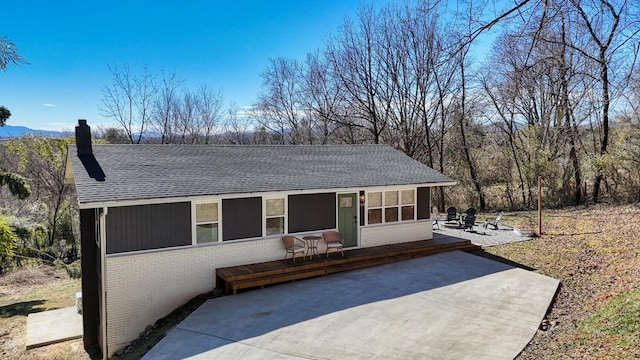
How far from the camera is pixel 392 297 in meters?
9.10

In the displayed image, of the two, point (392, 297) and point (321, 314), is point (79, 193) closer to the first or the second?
point (321, 314)

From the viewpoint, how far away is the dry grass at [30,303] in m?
9.37

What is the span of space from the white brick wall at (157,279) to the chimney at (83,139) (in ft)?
12.0

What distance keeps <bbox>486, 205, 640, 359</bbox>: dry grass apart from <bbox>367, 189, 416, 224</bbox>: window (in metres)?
3.10

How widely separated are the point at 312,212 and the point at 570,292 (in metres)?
6.74

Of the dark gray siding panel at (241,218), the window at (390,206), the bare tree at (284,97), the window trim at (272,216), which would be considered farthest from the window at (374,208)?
the bare tree at (284,97)

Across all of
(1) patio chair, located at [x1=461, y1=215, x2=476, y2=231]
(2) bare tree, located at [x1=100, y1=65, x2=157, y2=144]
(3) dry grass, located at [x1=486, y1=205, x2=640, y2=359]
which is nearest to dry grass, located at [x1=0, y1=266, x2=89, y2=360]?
(3) dry grass, located at [x1=486, y1=205, x2=640, y2=359]

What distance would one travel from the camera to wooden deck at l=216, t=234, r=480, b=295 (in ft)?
32.1

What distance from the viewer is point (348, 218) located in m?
12.3

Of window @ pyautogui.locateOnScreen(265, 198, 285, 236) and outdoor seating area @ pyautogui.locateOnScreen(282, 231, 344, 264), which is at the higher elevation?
window @ pyautogui.locateOnScreen(265, 198, 285, 236)

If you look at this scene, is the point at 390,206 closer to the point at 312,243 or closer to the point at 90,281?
the point at 312,243

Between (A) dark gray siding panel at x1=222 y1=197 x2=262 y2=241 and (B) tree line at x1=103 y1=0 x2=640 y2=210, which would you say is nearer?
(A) dark gray siding panel at x1=222 y1=197 x2=262 y2=241

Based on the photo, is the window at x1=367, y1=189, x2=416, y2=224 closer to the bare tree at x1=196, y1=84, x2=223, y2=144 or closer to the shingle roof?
the shingle roof

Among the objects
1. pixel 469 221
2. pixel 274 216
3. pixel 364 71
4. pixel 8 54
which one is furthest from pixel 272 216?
pixel 364 71
